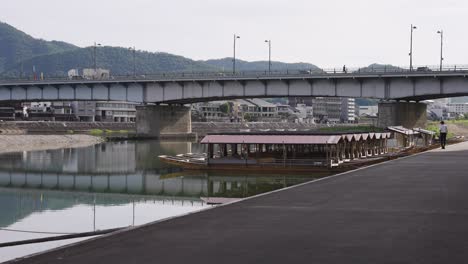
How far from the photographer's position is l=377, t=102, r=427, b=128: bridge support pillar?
287 feet

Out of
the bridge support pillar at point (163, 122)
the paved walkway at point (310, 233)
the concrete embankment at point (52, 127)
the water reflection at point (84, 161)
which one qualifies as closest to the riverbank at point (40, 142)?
the bridge support pillar at point (163, 122)

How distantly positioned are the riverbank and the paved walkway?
7537 cm

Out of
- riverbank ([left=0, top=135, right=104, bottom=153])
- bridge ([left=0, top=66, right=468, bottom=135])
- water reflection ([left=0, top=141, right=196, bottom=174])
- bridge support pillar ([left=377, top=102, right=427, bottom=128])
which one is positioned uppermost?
bridge ([left=0, top=66, right=468, bottom=135])

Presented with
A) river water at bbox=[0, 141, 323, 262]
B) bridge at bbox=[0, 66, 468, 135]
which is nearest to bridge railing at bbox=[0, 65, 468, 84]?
bridge at bbox=[0, 66, 468, 135]

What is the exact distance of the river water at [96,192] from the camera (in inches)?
1101

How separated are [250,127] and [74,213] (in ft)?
452

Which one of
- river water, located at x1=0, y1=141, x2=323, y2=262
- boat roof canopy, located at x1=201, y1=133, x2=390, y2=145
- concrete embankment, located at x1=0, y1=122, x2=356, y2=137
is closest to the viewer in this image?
Result: river water, located at x1=0, y1=141, x2=323, y2=262

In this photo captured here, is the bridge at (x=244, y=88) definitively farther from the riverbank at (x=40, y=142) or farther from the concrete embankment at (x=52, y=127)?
the concrete embankment at (x=52, y=127)

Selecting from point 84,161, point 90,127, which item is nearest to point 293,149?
point 84,161

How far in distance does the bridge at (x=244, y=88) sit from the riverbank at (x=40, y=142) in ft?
28.3

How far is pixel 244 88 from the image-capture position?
9925cm

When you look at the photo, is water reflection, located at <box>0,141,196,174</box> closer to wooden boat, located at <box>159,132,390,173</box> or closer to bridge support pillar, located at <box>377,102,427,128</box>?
wooden boat, located at <box>159,132,390,173</box>

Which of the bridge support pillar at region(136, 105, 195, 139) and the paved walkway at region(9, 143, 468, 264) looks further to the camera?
the bridge support pillar at region(136, 105, 195, 139)

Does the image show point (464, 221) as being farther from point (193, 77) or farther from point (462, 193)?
point (193, 77)
